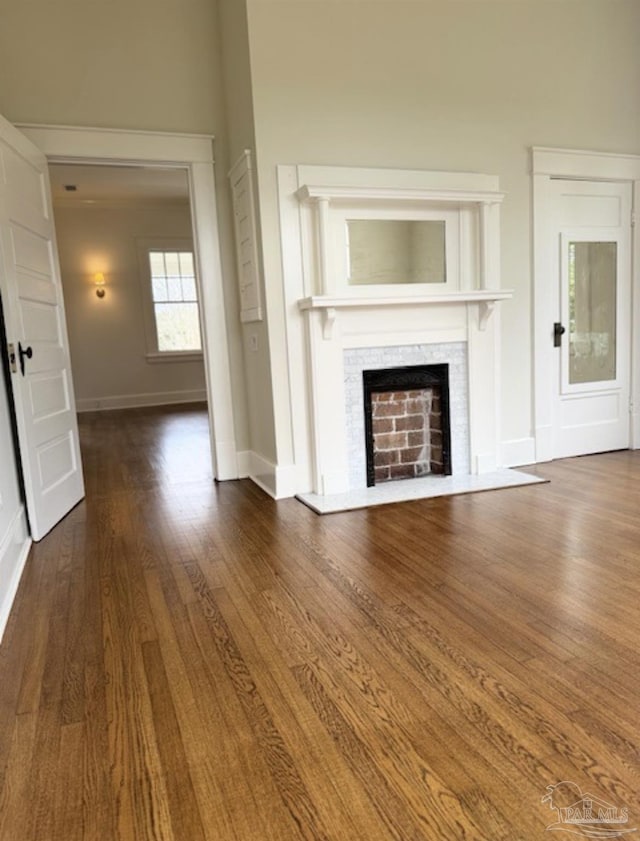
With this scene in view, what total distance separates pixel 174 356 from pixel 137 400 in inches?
35.7

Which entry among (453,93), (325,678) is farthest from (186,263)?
(325,678)

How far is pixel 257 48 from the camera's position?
338 cm

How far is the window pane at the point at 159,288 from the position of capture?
9.18m

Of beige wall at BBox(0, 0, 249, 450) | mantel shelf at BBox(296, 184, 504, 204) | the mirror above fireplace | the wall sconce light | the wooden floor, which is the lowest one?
the wooden floor

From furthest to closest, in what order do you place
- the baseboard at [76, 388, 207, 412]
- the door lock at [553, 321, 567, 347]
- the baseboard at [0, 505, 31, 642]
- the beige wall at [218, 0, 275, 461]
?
the baseboard at [76, 388, 207, 412] < the door lock at [553, 321, 567, 347] < the beige wall at [218, 0, 275, 461] < the baseboard at [0, 505, 31, 642]

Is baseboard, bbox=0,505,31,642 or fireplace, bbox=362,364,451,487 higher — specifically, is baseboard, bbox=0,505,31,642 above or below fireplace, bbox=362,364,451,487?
below

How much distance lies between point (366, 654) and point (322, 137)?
301 centimetres

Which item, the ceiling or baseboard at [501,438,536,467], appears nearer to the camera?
baseboard at [501,438,536,467]

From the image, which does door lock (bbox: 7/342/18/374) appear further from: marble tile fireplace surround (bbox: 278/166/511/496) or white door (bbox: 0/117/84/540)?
marble tile fireplace surround (bbox: 278/166/511/496)

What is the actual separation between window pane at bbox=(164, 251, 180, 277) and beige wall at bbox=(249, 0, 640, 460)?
6.17 meters

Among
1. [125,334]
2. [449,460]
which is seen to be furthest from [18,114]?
[125,334]

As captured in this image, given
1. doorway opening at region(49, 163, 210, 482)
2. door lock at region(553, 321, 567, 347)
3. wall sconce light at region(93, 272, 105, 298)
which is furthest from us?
wall sconce light at region(93, 272, 105, 298)

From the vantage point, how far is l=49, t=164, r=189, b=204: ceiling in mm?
7035

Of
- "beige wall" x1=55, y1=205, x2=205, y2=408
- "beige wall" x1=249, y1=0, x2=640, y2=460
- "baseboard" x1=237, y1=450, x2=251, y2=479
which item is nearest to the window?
"beige wall" x1=55, y1=205, x2=205, y2=408
